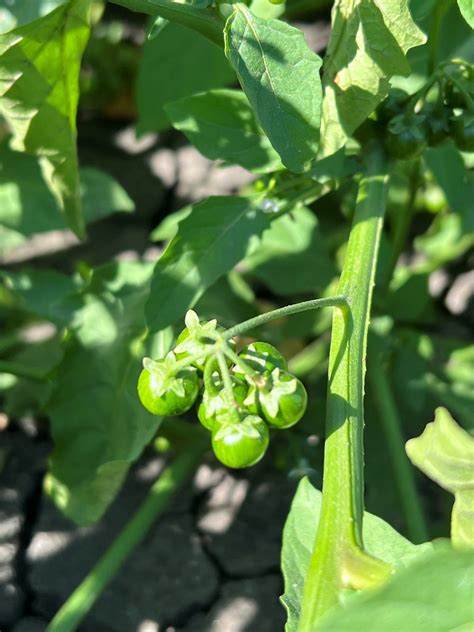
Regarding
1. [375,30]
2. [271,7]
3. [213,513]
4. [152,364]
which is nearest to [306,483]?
[152,364]

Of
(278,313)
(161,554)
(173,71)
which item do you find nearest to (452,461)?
(278,313)

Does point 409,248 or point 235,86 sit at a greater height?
point 235,86

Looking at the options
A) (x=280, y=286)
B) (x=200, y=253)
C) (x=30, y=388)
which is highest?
(x=200, y=253)

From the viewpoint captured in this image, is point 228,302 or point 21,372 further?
point 228,302

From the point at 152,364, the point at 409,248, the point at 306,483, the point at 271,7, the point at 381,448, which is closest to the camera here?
the point at 152,364

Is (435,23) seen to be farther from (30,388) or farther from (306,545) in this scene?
(30,388)

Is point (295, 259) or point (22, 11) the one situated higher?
point (22, 11)

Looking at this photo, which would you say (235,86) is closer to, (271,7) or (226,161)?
(271,7)
